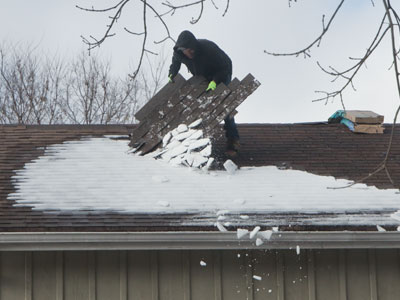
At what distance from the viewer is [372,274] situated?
723 cm

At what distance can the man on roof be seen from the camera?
29.4 feet

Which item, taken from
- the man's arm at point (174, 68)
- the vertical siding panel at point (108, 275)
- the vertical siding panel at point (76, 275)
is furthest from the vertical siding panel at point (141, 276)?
the man's arm at point (174, 68)

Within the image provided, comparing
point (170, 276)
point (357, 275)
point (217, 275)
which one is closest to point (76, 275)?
point (170, 276)

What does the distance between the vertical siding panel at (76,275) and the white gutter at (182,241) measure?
1.03ft

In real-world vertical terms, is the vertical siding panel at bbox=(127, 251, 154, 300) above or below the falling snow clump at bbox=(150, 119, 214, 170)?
below

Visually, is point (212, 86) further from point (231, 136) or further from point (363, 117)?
point (363, 117)

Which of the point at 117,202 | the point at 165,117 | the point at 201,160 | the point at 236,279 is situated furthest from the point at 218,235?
the point at 165,117

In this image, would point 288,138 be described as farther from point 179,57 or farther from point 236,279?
point 236,279

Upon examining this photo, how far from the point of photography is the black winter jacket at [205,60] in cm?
898

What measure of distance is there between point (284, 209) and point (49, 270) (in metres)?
2.40

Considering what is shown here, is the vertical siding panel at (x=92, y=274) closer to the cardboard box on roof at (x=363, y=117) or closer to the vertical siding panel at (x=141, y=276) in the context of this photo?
the vertical siding panel at (x=141, y=276)

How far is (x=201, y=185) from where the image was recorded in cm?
797

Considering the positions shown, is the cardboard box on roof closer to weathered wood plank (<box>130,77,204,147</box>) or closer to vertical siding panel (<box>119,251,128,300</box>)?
weathered wood plank (<box>130,77,204,147</box>)

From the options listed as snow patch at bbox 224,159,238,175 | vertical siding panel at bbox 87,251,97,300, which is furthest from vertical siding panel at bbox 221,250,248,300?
snow patch at bbox 224,159,238,175
